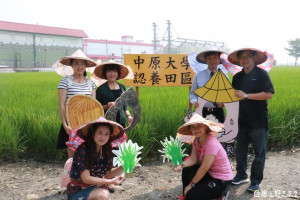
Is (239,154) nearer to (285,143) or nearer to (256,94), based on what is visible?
(256,94)

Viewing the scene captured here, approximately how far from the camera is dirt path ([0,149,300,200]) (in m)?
2.53

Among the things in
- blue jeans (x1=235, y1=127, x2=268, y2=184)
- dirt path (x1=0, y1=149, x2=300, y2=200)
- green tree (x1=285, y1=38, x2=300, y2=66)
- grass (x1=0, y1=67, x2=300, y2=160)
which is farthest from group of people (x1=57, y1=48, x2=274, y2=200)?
green tree (x1=285, y1=38, x2=300, y2=66)

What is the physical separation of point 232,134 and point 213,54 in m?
0.80

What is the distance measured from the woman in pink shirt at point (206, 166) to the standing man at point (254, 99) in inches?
20.2

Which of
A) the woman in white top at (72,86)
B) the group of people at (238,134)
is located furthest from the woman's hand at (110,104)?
the group of people at (238,134)

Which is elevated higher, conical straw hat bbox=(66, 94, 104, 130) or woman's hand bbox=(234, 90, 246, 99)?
woman's hand bbox=(234, 90, 246, 99)

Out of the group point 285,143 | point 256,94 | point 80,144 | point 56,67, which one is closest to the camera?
point 80,144

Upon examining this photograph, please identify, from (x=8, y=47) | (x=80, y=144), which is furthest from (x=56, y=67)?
(x=8, y=47)

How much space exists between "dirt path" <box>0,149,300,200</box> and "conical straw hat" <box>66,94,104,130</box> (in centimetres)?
73

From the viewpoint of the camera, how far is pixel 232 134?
261 cm

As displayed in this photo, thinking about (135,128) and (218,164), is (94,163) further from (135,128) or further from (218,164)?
(135,128)

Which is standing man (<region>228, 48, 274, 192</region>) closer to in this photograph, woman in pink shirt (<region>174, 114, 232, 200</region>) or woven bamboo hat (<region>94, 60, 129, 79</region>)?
woman in pink shirt (<region>174, 114, 232, 200</region>)

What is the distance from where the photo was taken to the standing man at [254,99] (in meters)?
2.39

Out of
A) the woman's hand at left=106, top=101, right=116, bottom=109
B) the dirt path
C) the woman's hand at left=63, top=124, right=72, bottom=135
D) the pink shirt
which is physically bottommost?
the dirt path
